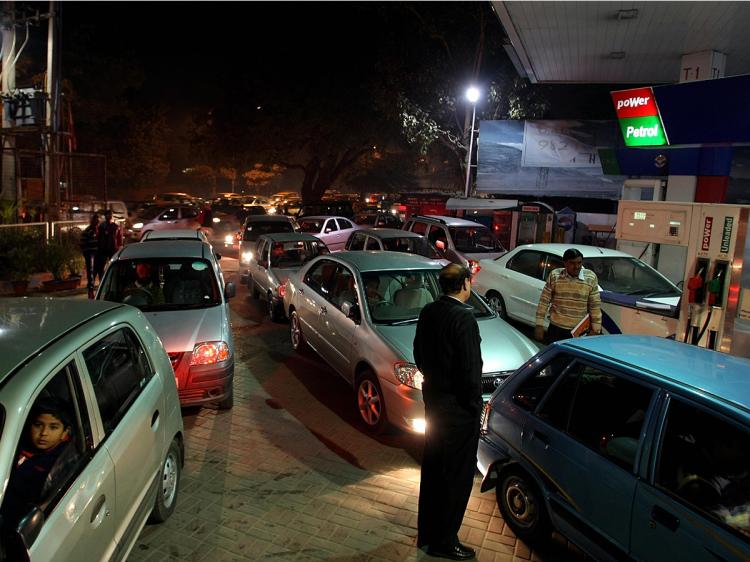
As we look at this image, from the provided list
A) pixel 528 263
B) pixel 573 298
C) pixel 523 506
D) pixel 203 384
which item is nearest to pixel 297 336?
pixel 203 384

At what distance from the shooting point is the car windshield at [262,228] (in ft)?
49.4

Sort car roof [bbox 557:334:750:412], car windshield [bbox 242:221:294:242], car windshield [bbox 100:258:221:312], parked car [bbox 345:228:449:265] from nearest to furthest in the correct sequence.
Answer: car roof [bbox 557:334:750:412] < car windshield [bbox 100:258:221:312] < parked car [bbox 345:228:449:265] < car windshield [bbox 242:221:294:242]

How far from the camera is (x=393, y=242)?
40.0 feet

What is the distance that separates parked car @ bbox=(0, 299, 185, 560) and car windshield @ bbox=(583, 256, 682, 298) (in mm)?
6767

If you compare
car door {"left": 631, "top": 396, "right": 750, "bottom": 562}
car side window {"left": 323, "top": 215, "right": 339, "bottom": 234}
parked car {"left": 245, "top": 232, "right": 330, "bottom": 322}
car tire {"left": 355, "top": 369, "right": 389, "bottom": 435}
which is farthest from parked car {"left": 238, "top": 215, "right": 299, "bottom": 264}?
car door {"left": 631, "top": 396, "right": 750, "bottom": 562}

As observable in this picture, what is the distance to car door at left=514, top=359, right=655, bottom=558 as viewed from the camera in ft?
10.3

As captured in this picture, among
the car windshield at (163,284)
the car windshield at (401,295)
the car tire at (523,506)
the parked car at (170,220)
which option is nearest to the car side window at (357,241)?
the car windshield at (401,295)

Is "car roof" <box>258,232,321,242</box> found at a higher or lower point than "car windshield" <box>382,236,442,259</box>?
higher

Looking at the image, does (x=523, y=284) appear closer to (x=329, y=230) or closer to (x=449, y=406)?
(x=449, y=406)

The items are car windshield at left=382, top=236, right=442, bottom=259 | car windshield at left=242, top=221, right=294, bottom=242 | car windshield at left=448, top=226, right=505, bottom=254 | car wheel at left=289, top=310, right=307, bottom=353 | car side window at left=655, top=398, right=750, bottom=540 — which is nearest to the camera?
car side window at left=655, top=398, right=750, bottom=540

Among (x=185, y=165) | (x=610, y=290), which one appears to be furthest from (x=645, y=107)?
(x=185, y=165)

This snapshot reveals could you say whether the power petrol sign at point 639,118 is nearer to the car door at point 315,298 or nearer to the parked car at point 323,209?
the car door at point 315,298

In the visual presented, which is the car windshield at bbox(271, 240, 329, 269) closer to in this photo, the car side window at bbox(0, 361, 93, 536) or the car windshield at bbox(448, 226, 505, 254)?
the car windshield at bbox(448, 226, 505, 254)

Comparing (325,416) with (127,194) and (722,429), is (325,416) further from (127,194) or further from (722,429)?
(127,194)
